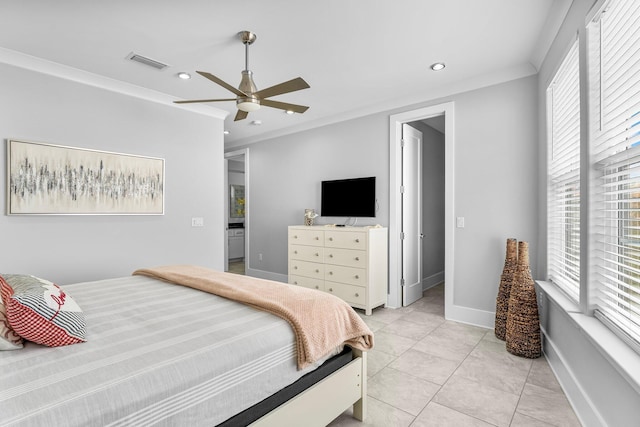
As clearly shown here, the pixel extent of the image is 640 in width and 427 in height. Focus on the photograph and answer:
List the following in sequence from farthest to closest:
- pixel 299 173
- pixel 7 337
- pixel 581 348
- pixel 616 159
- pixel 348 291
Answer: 1. pixel 299 173
2. pixel 348 291
3. pixel 581 348
4. pixel 616 159
5. pixel 7 337

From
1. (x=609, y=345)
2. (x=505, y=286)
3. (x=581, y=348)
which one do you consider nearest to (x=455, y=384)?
(x=581, y=348)

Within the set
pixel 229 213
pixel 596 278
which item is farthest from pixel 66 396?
pixel 229 213

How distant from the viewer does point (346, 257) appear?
3854mm

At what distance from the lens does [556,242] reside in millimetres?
2621

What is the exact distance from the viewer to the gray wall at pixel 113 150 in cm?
281

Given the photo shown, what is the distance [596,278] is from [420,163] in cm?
286

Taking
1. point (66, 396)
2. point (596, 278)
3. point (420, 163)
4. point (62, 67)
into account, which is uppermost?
point (62, 67)

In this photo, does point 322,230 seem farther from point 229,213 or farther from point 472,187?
point 229,213

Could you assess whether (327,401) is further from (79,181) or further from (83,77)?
(83,77)

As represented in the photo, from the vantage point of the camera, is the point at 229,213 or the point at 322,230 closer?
the point at 322,230

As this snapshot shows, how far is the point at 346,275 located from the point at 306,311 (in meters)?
2.28

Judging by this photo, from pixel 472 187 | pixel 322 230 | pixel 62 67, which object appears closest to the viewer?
pixel 62 67

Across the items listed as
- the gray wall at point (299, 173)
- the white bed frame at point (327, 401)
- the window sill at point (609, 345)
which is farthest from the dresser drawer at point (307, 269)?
the window sill at point (609, 345)

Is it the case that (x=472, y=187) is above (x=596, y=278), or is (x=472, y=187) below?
above
